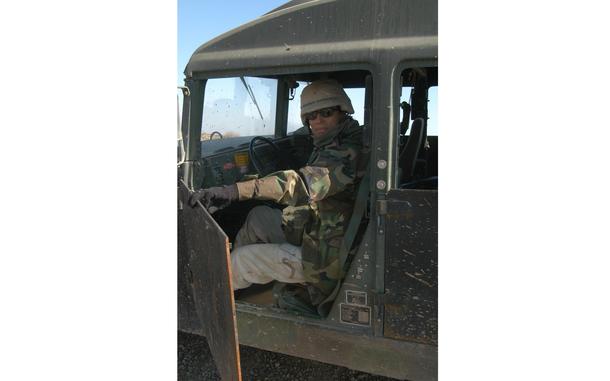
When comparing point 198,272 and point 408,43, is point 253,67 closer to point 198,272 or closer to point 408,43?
point 408,43

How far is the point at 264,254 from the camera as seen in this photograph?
2902 millimetres

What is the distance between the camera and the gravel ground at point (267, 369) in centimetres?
341

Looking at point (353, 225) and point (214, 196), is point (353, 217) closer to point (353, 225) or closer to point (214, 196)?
point (353, 225)

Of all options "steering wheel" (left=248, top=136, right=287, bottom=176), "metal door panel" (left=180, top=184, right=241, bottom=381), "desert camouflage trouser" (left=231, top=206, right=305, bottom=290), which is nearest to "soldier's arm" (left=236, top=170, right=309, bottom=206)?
"metal door panel" (left=180, top=184, right=241, bottom=381)

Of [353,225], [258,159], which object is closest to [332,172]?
[353,225]

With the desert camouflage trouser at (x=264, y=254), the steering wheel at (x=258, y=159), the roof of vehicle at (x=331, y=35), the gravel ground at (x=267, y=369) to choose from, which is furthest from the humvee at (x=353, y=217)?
the gravel ground at (x=267, y=369)

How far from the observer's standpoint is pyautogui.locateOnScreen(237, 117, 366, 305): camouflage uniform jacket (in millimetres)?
2544

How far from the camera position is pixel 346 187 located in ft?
8.64

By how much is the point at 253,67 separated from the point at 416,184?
3.38 ft

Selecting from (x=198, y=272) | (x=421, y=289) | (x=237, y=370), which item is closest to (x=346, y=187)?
(x=421, y=289)

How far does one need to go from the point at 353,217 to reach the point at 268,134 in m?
1.22

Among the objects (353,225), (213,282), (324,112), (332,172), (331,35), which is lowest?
(213,282)

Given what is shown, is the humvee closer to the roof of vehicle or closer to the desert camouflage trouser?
the roof of vehicle

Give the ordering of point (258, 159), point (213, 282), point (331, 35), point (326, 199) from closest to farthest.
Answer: point (213, 282) < point (331, 35) < point (326, 199) < point (258, 159)
